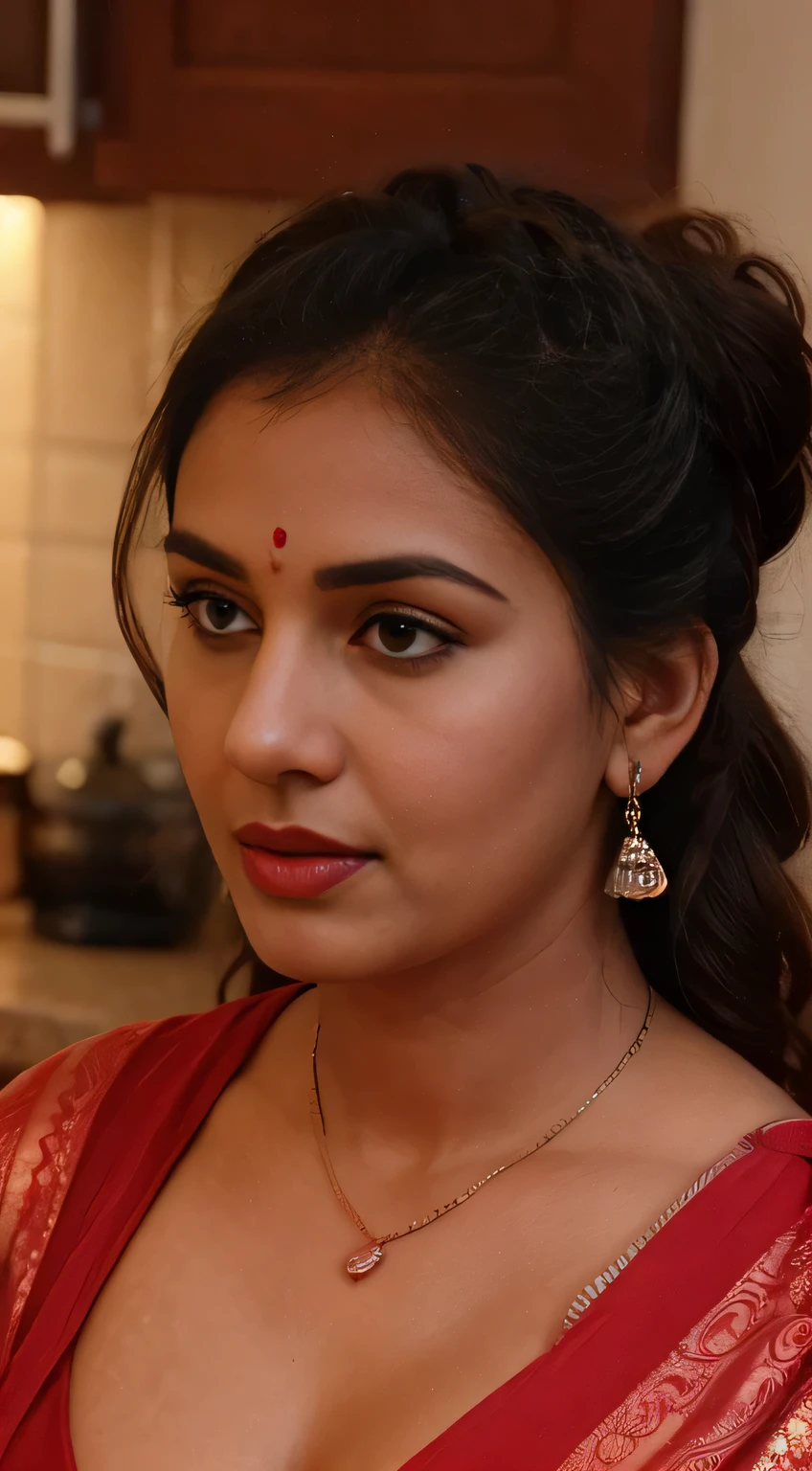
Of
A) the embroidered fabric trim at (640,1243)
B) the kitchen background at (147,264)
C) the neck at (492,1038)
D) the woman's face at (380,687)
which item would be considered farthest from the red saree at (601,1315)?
the kitchen background at (147,264)

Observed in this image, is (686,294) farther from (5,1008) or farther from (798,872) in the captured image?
(5,1008)

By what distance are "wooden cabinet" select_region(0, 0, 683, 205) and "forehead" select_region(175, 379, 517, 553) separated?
1.23 ft

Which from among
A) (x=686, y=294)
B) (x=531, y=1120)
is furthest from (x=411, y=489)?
(x=531, y=1120)

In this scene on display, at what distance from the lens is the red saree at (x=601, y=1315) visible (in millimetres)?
788

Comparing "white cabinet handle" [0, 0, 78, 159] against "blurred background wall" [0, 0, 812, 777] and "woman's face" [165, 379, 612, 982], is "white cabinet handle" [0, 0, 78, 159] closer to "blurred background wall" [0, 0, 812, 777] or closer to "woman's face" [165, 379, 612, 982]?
"blurred background wall" [0, 0, 812, 777]

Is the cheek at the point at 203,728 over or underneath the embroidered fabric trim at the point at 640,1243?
over

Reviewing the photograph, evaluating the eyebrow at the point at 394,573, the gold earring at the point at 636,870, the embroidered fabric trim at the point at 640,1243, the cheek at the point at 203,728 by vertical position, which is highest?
the eyebrow at the point at 394,573

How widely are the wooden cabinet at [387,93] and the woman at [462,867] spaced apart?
5.1 inches

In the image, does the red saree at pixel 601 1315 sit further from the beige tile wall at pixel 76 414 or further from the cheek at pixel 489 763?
the beige tile wall at pixel 76 414

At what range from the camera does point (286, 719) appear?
0.82 meters

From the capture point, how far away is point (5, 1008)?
140 cm

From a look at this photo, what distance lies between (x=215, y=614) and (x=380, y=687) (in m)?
0.14

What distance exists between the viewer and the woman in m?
0.83

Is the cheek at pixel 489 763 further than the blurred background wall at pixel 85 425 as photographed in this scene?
No
